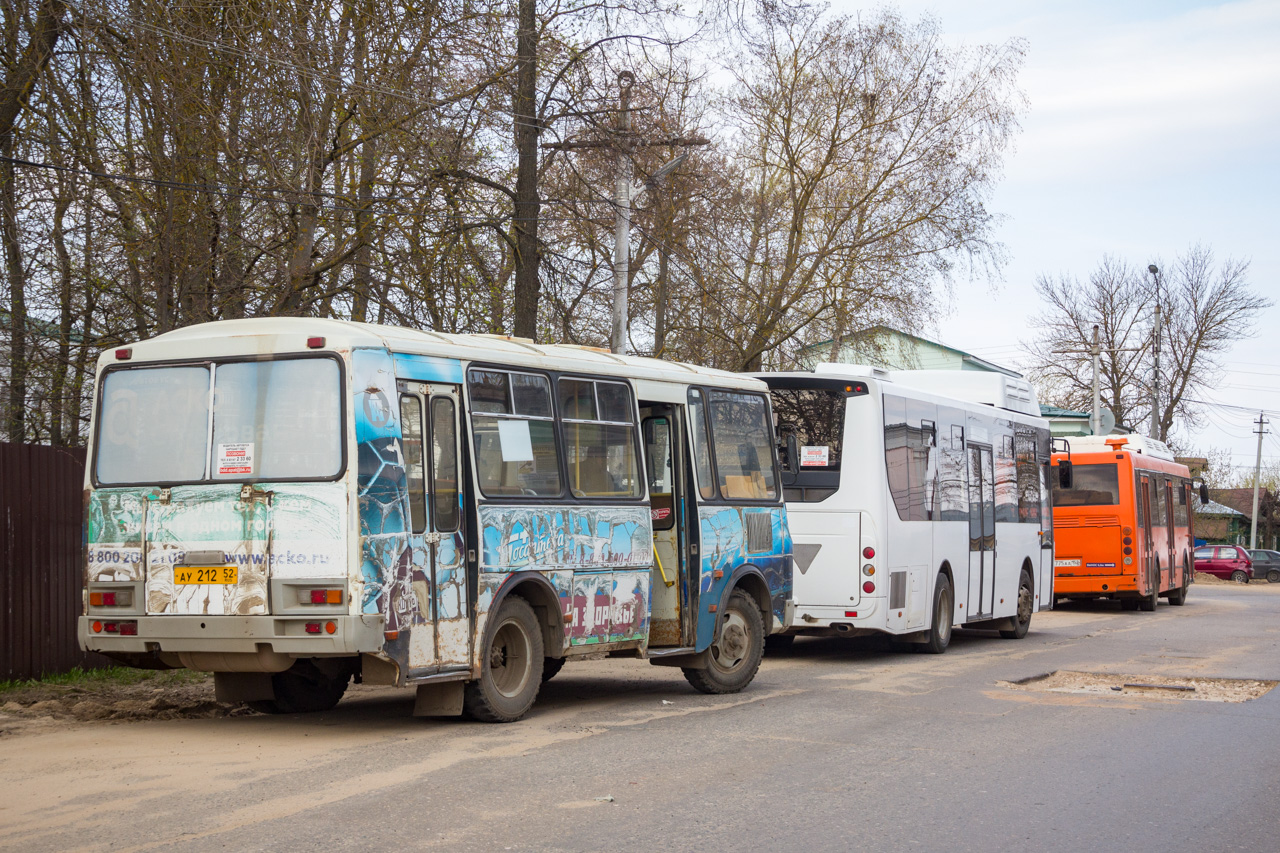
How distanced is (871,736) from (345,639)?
382 cm

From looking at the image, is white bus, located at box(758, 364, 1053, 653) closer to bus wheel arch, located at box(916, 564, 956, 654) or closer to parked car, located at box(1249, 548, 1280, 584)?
bus wheel arch, located at box(916, 564, 956, 654)

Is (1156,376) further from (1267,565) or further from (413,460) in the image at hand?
(413,460)

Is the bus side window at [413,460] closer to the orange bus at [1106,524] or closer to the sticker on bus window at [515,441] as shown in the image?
the sticker on bus window at [515,441]

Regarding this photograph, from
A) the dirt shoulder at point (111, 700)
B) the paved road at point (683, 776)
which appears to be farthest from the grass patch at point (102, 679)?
the paved road at point (683, 776)

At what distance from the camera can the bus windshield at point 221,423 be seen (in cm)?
899

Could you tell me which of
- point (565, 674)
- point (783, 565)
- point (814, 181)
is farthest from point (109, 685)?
point (814, 181)

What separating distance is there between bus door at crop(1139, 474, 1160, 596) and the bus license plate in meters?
22.3

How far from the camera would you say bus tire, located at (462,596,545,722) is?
992 cm

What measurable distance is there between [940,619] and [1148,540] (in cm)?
1267

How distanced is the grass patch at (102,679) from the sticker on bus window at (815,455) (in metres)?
6.81

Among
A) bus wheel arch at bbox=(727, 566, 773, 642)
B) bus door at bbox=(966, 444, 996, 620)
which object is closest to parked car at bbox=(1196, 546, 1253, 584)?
bus door at bbox=(966, 444, 996, 620)

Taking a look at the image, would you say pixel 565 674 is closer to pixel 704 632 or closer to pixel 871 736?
pixel 704 632

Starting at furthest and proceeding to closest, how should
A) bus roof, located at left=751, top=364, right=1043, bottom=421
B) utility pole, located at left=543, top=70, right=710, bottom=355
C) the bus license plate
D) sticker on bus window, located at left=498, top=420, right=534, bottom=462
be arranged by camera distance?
1. bus roof, located at left=751, top=364, right=1043, bottom=421
2. utility pole, located at left=543, top=70, right=710, bottom=355
3. sticker on bus window, located at left=498, top=420, right=534, bottom=462
4. the bus license plate

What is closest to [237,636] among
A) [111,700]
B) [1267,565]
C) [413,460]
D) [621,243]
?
[413,460]
